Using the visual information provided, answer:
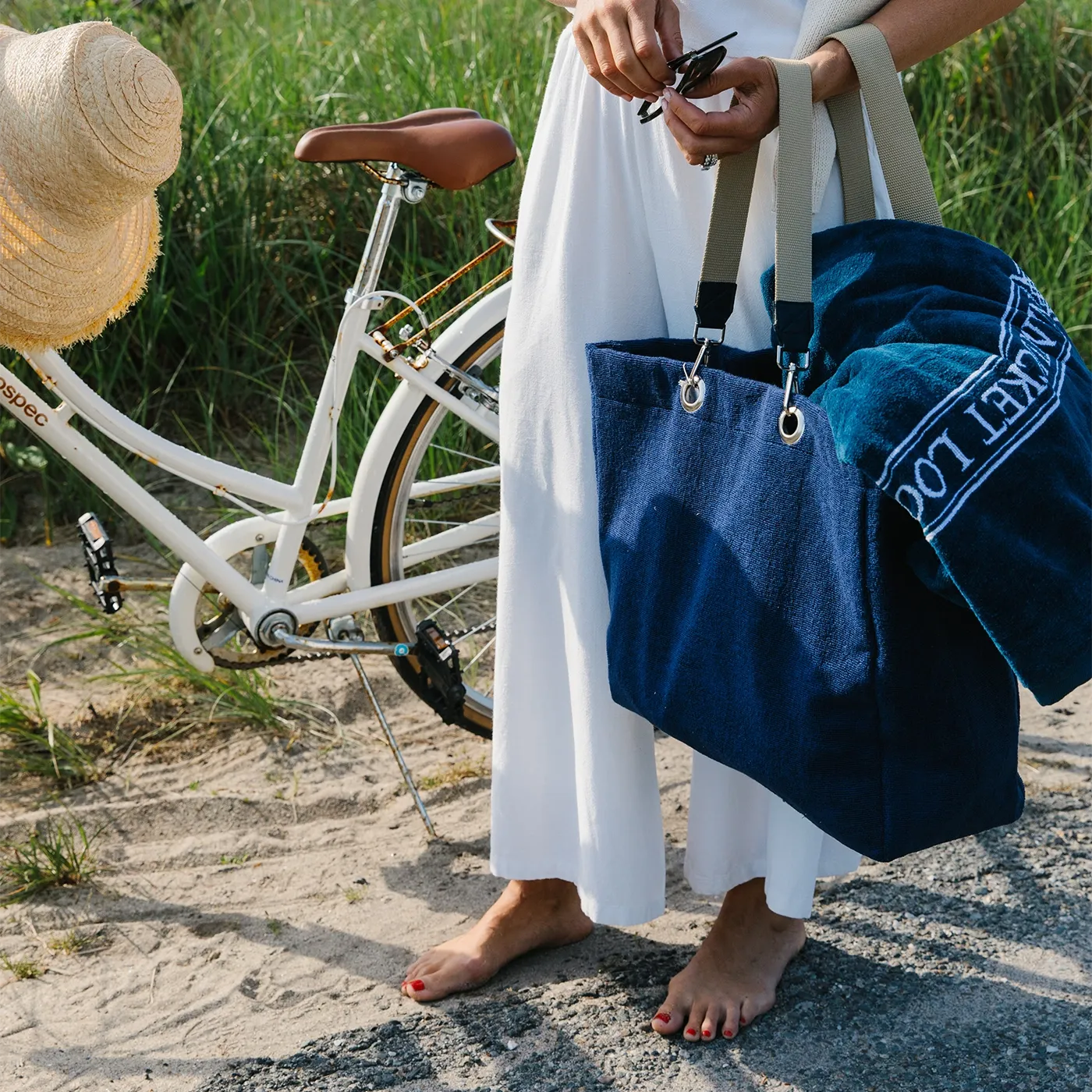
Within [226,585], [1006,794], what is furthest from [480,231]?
[1006,794]

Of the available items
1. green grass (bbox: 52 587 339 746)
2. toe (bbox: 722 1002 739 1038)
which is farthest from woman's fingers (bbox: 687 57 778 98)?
green grass (bbox: 52 587 339 746)

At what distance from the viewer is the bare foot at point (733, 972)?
74.9 inches

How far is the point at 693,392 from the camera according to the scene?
1.49m

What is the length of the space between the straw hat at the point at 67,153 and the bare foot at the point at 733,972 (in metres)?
1.34

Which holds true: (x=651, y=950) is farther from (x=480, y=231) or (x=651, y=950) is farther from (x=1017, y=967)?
(x=480, y=231)

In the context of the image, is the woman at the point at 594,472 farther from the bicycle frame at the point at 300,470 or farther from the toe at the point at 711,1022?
the bicycle frame at the point at 300,470

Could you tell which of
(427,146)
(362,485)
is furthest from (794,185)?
(362,485)

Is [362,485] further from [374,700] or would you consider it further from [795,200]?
[795,200]

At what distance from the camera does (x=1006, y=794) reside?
144 cm

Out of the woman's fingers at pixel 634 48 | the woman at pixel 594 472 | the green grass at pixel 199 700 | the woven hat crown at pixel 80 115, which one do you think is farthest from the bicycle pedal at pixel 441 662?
the woman's fingers at pixel 634 48

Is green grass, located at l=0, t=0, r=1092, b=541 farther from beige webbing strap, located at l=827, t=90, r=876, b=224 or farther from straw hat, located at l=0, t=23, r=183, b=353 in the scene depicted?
beige webbing strap, located at l=827, t=90, r=876, b=224

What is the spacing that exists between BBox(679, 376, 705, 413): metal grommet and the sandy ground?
99cm

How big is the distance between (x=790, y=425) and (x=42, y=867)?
5.79 feet

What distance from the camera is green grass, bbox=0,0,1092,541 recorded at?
381 centimetres
